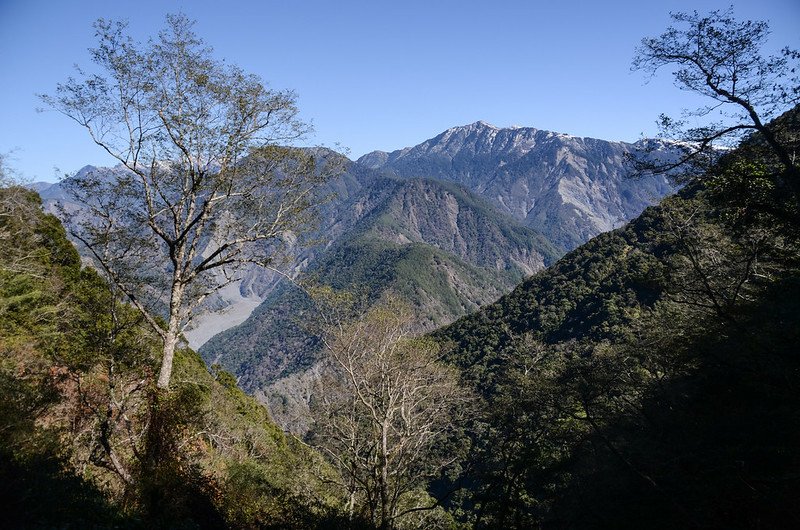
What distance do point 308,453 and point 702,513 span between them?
24.6 metres

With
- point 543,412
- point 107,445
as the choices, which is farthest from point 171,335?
point 543,412

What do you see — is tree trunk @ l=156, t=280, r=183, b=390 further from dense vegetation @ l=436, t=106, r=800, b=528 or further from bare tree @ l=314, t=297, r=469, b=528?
dense vegetation @ l=436, t=106, r=800, b=528

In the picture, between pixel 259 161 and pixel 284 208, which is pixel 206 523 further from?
pixel 259 161

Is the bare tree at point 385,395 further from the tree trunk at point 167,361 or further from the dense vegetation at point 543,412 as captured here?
the tree trunk at point 167,361

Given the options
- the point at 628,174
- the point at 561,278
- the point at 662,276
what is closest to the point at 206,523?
the point at 628,174

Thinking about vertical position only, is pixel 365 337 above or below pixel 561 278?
above

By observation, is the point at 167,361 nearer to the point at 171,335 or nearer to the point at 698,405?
the point at 171,335

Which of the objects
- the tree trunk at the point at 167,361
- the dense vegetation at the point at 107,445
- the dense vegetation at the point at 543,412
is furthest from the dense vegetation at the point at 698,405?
the tree trunk at the point at 167,361

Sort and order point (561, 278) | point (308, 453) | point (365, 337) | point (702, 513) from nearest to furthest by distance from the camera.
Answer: point (702, 513) < point (365, 337) < point (308, 453) < point (561, 278)

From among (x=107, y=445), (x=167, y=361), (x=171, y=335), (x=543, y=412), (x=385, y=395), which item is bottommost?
(x=543, y=412)

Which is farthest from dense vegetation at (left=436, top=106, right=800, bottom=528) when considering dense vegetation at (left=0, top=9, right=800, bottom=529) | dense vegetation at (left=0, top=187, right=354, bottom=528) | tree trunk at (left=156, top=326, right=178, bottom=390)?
tree trunk at (left=156, top=326, right=178, bottom=390)

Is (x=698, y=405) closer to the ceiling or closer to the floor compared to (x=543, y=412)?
closer to the ceiling

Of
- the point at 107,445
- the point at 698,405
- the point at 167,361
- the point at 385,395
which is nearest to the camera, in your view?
the point at 107,445

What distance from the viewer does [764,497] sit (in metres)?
6.95
